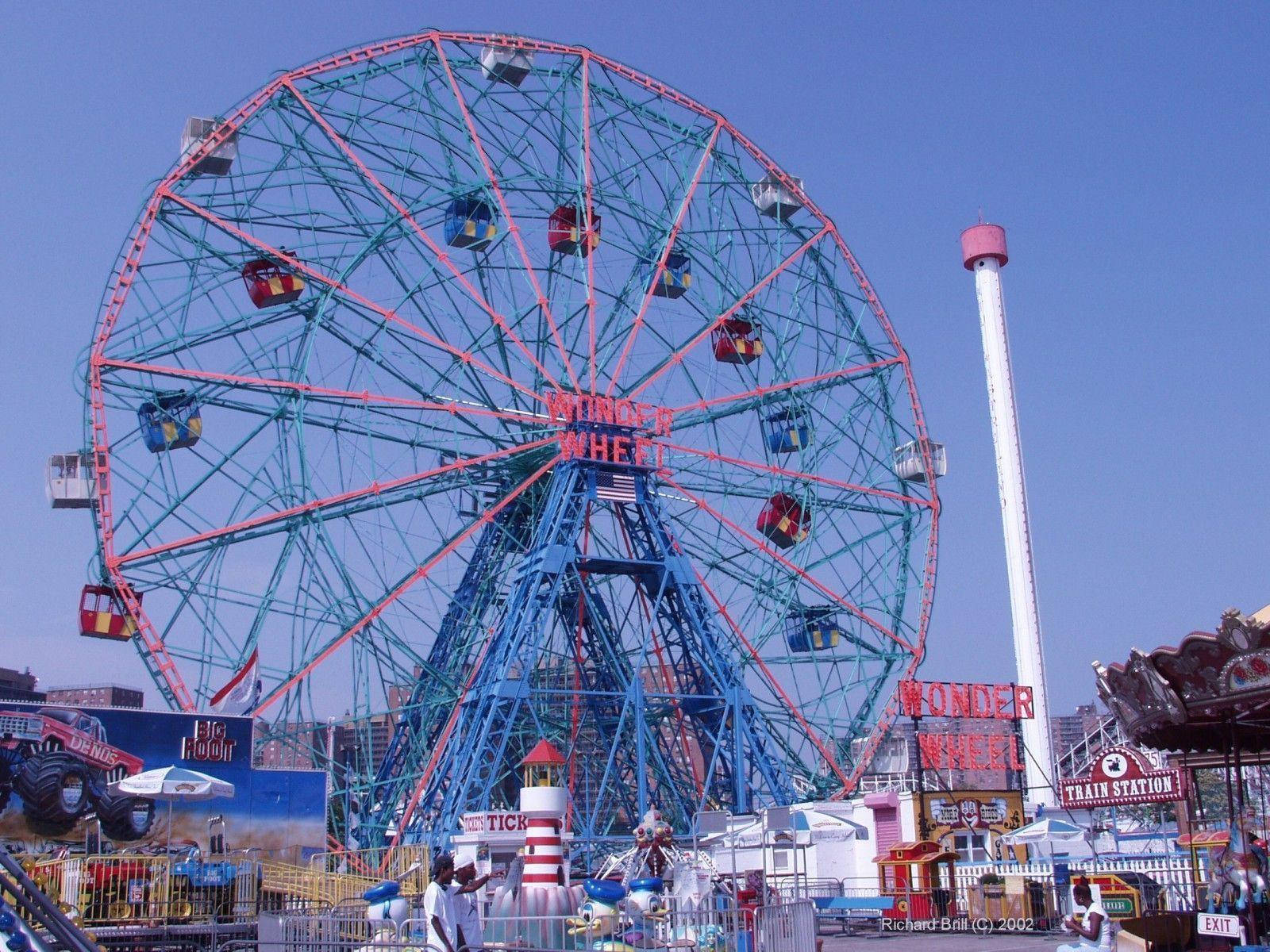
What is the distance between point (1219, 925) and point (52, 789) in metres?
17.3

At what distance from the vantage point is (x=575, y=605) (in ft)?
102

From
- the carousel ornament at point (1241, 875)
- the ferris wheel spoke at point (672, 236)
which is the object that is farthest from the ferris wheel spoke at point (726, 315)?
the carousel ornament at point (1241, 875)

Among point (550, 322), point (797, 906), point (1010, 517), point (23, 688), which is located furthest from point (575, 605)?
point (23, 688)

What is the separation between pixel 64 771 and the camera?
22.7 meters

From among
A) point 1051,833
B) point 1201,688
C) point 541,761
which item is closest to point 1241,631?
point 1201,688

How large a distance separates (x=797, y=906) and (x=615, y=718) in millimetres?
16841

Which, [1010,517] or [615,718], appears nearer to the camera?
[615,718]

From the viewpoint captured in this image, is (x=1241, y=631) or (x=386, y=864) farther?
(x=386, y=864)

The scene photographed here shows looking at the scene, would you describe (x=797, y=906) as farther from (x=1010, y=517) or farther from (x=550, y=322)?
(x=1010, y=517)

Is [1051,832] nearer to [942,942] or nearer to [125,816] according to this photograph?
[942,942]

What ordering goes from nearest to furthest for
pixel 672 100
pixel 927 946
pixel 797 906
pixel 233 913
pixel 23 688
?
A: pixel 797 906 → pixel 233 913 → pixel 927 946 → pixel 672 100 → pixel 23 688

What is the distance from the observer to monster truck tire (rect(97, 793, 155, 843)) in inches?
902

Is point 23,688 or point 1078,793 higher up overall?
point 23,688

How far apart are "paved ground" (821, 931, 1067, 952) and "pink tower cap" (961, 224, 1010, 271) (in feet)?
122
